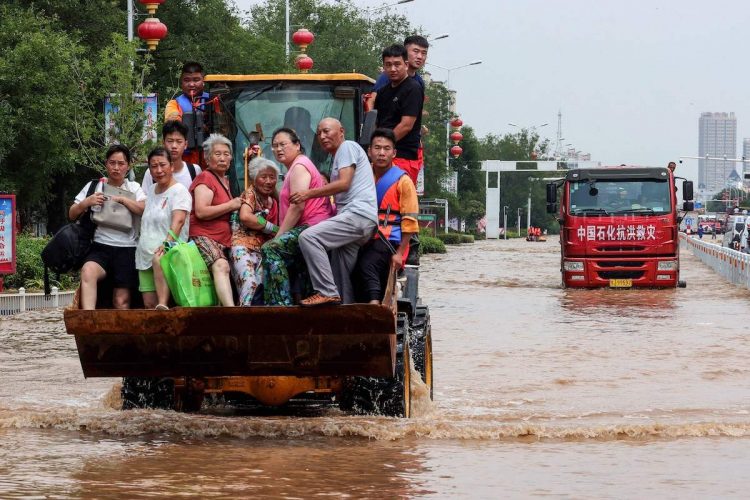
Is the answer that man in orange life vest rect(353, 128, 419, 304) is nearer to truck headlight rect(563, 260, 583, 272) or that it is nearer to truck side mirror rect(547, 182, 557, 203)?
truck side mirror rect(547, 182, 557, 203)

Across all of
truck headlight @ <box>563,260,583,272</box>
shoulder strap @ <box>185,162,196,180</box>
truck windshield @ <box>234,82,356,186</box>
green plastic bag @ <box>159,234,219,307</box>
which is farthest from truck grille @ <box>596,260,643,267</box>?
A: green plastic bag @ <box>159,234,219,307</box>

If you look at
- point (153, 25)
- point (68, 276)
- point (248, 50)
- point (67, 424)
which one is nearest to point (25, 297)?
point (68, 276)

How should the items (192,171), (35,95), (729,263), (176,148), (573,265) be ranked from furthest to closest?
1. (35,95)
2. (729,263)
3. (573,265)
4. (192,171)
5. (176,148)

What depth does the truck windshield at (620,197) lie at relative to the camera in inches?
1209

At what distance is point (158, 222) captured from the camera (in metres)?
10.5

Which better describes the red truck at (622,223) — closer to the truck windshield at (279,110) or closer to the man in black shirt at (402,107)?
the truck windshield at (279,110)

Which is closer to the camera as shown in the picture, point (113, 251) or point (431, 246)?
point (113, 251)

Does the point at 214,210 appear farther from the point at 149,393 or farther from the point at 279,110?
the point at 279,110

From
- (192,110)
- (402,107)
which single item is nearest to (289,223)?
(402,107)

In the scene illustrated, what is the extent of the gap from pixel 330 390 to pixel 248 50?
152ft

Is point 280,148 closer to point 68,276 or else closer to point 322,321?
point 322,321

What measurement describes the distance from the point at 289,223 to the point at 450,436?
2186 mm

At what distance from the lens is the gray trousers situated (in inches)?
395

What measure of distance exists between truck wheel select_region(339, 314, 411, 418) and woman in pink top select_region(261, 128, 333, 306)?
978 mm
